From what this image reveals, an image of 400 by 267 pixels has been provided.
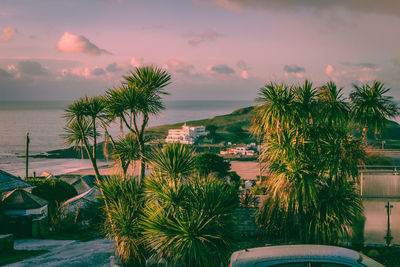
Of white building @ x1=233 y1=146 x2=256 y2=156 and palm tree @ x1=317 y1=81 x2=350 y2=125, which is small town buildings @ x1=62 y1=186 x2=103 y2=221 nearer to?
palm tree @ x1=317 y1=81 x2=350 y2=125

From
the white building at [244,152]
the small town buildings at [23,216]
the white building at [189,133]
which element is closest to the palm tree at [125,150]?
the small town buildings at [23,216]

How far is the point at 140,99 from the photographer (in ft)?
33.2

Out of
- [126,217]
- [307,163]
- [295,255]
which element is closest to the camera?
[295,255]

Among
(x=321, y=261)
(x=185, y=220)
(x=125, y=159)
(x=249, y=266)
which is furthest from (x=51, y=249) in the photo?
(x=321, y=261)

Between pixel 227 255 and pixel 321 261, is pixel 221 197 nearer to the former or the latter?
pixel 227 255

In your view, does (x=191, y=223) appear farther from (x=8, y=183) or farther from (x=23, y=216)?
(x=8, y=183)

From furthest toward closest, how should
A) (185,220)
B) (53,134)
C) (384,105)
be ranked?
1. (53,134)
2. (384,105)
3. (185,220)

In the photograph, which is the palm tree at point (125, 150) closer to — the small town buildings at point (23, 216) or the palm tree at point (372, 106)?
the small town buildings at point (23, 216)

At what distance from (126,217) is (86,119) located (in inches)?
201

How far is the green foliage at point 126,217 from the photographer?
8656 mm

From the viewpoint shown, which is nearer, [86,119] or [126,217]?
[126,217]

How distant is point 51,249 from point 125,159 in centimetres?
409

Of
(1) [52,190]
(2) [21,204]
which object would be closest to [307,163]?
Result: (2) [21,204]

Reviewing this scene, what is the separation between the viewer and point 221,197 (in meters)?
7.68
